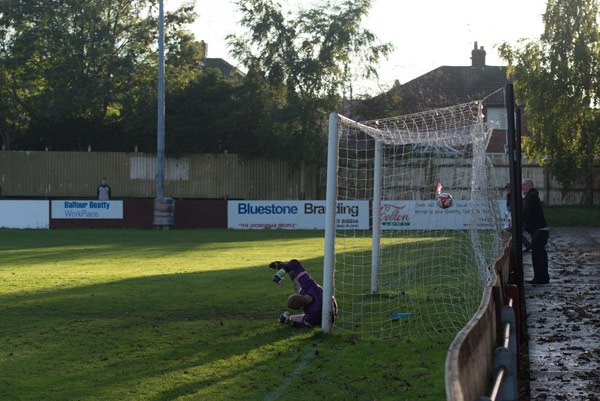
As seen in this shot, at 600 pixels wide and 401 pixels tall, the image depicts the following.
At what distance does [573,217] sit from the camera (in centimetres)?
4197

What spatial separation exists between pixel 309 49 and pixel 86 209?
57.5 ft

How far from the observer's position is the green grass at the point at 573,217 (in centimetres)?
4116

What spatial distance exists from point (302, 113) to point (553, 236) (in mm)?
17193

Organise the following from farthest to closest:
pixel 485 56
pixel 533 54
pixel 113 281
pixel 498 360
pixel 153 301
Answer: pixel 485 56 → pixel 533 54 → pixel 113 281 → pixel 153 301 → pixel 498 360

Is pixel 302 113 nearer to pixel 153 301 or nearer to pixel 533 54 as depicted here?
pixel 533 54

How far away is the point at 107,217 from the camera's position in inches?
1411

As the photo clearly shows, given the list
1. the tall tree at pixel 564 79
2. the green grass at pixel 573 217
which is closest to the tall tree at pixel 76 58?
the tall tree at pixel 564 79

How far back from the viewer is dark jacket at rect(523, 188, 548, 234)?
17.6m

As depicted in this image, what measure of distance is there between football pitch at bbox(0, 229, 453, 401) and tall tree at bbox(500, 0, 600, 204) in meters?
25.5

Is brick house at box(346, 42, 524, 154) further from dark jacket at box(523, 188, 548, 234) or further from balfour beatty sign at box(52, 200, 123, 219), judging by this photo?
dark jacket at box(523, 188, 548, 234)

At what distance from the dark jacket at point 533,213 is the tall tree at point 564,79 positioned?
958 inches

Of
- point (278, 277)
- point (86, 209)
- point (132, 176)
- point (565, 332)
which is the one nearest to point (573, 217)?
point (86, 209)

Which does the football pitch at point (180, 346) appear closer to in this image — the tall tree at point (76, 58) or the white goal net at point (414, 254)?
the white goal net at point (414, 254)

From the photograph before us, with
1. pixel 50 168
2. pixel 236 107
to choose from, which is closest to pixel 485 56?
pixel 236 107
